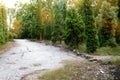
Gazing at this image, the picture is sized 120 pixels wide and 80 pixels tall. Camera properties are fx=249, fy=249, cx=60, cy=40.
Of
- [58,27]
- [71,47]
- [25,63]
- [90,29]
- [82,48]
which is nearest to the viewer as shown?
[25,63]

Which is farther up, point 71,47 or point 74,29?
point 74,29

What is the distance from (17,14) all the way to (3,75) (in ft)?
246

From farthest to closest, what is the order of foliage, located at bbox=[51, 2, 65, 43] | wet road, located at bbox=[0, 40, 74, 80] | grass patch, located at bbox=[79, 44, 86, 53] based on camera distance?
foliage, located at bbox=[51, 2, 65, 43]
grass patch, located at bbox=[79, 44, 86, 53]
wet road, located at bbox=[0, 40, 74, 80]

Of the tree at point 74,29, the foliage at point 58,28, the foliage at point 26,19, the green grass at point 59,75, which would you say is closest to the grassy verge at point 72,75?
the green grass at point 59,75

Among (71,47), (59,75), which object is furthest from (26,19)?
(59,75)

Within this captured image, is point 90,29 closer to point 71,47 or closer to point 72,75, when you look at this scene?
point 71,47

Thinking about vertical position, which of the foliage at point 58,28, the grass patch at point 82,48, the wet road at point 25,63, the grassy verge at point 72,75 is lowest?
the wet road at point 25,63

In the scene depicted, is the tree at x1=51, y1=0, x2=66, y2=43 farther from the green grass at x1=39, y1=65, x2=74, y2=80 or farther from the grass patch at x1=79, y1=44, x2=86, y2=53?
the green grass at x1=39, y1=65, x2=74, y2=80

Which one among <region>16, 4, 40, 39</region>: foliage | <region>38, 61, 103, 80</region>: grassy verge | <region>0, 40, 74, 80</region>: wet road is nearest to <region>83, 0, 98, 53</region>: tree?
<region>0, 40, 74, 80</region>: wet road

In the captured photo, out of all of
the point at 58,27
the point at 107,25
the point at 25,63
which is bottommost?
the point at 25,63

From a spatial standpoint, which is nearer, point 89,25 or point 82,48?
point 89,25

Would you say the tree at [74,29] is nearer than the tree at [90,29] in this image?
No

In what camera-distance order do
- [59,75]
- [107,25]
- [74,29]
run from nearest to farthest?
[59,75] → [74,29] → [107,25]

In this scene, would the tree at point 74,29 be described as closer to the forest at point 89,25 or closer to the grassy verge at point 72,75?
the forest at point 89,25
